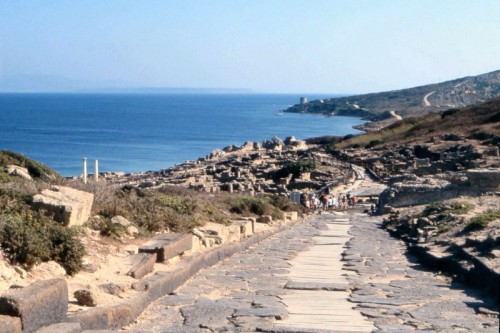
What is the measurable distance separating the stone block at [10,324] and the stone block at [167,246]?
13.7ft

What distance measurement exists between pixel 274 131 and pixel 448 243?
381 feet

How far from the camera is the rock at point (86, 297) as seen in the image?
6832mm

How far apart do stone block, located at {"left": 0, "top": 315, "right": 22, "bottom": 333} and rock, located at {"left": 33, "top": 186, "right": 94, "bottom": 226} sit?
163 inches

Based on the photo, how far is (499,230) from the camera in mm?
12141

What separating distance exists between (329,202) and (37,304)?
26.5 metres

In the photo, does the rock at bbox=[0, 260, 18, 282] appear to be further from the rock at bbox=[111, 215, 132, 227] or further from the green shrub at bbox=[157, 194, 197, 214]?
the green shrub at bbox=[157, 194, 197, 214]

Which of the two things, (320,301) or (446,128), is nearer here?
(320,301)

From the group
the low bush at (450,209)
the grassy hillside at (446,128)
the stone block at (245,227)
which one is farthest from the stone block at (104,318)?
the grassy hillside at (446,128)

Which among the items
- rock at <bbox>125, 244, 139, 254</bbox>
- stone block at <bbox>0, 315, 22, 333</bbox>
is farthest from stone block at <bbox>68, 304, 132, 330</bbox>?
rock at <bbox>125, 244, 139, 254</bbox>

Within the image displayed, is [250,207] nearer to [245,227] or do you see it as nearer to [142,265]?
[245,227]

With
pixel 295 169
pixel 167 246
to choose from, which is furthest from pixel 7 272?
pixel 295 169

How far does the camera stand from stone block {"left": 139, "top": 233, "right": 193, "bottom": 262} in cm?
957

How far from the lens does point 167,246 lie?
9648mm

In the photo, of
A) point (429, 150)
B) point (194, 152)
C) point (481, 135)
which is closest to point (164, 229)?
point (429, 150)
